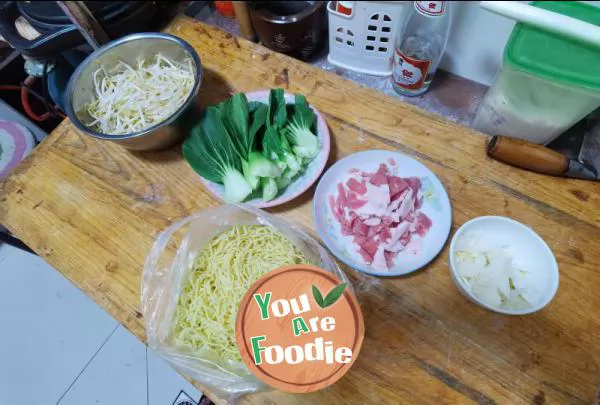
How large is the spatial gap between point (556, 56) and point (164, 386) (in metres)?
1.57

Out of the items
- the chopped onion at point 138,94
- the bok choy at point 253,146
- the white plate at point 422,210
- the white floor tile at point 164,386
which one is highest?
the chopped onion at point 138,94

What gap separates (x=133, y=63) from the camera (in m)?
1.09

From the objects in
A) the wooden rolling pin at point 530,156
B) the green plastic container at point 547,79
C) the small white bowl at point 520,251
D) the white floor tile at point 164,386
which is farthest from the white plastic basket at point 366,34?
the white floor tile at point 164,386

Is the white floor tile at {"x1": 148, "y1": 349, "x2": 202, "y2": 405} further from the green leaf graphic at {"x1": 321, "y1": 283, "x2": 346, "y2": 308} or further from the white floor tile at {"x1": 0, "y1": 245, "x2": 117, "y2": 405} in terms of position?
the green leaf graphic at {"x1": 321, "y1": 283, "x2": 346, "y2": 308}

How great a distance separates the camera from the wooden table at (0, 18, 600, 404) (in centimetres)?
77

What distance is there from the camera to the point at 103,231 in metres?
0.95

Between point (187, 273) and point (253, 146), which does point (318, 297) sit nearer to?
point (187, 273)

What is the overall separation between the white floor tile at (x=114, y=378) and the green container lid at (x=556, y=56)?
5.07 feet

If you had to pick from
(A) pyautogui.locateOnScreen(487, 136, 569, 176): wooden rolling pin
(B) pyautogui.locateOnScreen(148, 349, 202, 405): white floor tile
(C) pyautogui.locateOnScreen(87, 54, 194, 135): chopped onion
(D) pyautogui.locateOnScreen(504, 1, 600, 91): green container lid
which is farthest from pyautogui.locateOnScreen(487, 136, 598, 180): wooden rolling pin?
(B) pyautogui.locateOnScreen(148, 349, 202, 405): white floor tile

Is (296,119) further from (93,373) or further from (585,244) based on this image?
(93,373)

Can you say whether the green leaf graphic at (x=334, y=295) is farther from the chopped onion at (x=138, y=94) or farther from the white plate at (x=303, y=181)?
the chopped onion at (x=138, y=94)

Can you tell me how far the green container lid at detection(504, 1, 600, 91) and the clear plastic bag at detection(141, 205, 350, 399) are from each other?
58cm

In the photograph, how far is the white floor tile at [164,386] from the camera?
1.40m

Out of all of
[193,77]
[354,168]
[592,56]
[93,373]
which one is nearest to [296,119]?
[354,168]
